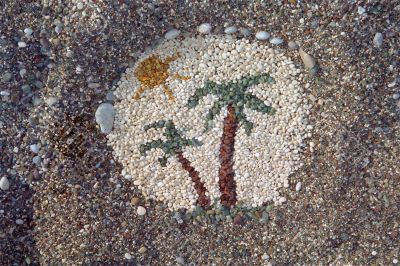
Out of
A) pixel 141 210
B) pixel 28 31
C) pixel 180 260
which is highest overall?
pixel 28 31

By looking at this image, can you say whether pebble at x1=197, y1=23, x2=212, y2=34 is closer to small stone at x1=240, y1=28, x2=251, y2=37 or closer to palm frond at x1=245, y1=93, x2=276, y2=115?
small stone at x1=240, y1=28, x2=251, y2=37

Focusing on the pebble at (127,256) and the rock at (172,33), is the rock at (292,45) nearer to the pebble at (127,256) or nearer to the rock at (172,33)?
the rock at (172,33)

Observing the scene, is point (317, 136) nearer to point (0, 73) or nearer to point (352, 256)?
point (352, 256)

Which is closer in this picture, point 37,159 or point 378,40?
point 378,40

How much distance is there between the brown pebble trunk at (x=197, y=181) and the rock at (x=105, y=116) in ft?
0.78

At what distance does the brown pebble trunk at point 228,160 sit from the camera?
172cm

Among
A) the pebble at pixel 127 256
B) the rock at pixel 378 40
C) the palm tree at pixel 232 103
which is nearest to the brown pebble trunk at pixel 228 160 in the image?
the palm tree at pixel 232 103

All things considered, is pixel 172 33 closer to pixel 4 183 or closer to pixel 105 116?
pixel 105 116

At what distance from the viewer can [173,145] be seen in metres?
1.74

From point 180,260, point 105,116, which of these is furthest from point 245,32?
point 180,260

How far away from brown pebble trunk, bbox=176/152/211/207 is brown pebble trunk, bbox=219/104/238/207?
0.18 ft

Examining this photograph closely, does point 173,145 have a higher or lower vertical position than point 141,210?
higher

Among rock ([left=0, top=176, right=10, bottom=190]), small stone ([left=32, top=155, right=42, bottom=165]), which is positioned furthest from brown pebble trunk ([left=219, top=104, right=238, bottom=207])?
rock ([left=0, top=176, right=10, bottom=190])

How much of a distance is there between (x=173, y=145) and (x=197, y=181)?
0.14m
